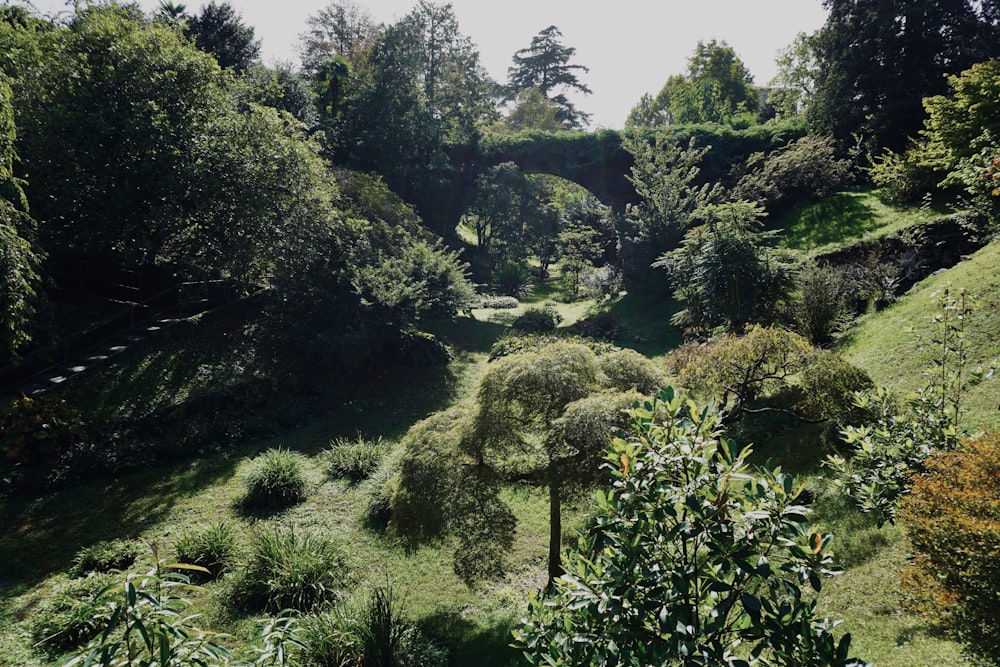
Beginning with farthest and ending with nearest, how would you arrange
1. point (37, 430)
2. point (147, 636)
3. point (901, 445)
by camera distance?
point (37, 430) < point (901, 445) < point (147, 636)

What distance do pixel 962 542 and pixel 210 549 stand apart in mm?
7617

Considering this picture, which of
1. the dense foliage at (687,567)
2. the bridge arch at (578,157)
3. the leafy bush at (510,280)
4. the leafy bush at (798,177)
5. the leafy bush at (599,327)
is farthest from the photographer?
the leafy bush at (510,280)

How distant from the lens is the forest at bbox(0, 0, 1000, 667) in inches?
84.9

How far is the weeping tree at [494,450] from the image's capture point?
18.3 feet

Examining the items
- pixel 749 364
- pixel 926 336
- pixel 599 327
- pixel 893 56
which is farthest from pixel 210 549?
pixel 893 56

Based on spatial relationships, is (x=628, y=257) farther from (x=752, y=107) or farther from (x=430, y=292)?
(x=752, y=107)

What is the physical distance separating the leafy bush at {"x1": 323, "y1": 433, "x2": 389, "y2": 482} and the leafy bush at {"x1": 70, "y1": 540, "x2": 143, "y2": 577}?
321 cm

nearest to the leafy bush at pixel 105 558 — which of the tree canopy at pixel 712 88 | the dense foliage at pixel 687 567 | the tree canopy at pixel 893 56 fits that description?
the dense foliage at pixel 687 567

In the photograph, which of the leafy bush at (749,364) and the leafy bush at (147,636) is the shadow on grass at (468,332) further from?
the leafy bush at (147,636)

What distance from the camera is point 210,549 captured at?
6.81 metres

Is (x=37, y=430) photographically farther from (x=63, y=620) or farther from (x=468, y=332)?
(x=468, y=332)

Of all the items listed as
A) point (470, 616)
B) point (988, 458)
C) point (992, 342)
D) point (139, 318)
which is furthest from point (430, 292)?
point (988, 458)

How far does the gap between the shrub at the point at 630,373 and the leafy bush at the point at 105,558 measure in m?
6.46

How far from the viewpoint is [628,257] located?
18.9m
